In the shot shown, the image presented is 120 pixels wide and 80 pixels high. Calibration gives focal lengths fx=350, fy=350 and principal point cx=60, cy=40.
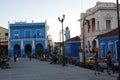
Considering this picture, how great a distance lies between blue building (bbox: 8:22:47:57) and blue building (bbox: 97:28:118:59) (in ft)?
134

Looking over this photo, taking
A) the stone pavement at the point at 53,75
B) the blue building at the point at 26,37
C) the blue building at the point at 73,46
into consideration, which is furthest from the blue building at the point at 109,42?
the blue building at the point at 26,37

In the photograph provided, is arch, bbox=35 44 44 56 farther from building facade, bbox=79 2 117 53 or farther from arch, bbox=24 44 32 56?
building facade, bbox=79 2 117 53

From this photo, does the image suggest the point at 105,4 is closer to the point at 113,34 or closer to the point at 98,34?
the point at 98,34

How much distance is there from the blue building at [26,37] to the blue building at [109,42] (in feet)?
134

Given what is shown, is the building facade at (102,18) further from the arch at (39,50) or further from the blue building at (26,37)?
the blue building at (26,37)

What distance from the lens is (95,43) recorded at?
57812 mm

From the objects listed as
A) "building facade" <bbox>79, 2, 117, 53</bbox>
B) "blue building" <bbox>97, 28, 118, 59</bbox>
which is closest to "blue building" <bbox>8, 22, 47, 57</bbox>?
"building facade" <bbox>79, 2, 117, 53</bbox>

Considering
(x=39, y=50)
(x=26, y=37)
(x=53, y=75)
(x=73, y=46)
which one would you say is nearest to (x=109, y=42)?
(x=53, y=75)

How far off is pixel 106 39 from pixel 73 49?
82.0 feet

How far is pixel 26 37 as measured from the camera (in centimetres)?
9125

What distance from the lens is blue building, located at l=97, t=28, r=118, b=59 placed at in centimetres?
4353

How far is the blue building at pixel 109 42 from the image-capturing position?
43531 millimetres

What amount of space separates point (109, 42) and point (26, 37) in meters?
47.6

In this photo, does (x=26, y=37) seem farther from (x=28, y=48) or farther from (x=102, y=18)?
(x=102, y=18)
